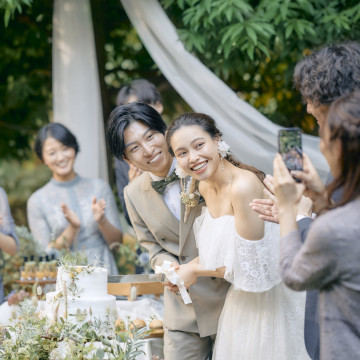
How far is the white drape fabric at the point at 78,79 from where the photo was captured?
503 centimetres

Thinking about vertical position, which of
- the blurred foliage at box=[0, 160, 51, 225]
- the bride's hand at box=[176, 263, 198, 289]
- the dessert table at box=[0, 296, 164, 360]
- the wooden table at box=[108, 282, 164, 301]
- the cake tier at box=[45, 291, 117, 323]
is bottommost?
the dessert table at box=[0, 296, 164, 360]

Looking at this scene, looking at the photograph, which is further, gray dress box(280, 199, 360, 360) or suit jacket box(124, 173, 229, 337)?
suit jacket box(124, 173, 229, 337)

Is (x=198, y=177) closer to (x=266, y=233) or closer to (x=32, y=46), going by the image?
(x=266, y=233)

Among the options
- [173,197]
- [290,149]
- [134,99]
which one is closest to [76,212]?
[134,99]

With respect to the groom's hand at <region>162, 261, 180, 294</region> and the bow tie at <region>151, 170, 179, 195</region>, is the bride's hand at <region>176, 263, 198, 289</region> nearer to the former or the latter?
the groom's hand at <region>162, 261, 180, 294</region>

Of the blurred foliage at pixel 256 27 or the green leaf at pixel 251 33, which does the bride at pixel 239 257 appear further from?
the blurred foliage at pixel 256 27

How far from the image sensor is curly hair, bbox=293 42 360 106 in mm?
2326

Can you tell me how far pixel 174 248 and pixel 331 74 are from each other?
1.29 m

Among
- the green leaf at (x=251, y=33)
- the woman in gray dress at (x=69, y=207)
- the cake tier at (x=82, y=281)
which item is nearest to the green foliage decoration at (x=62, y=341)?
the cake tier at (x=82, y=281)

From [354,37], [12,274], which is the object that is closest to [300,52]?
[354,37]

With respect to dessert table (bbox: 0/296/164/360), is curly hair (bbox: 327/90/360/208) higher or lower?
higher

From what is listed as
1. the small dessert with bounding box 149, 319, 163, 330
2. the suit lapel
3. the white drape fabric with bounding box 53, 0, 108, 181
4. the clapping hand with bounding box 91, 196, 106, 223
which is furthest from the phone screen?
the white drape fabric with bounding box 53, 0, 108, 181

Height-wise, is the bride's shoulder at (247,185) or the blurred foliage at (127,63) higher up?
Result: the blurred foliage at (127,63)

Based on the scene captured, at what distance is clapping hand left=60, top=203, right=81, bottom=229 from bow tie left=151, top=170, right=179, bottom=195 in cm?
141
